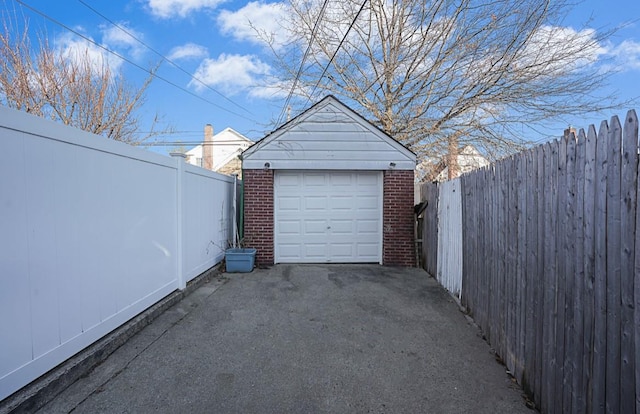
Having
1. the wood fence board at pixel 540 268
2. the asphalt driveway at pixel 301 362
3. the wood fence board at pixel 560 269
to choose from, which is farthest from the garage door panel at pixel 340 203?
the wood fence board at pixel 560 269

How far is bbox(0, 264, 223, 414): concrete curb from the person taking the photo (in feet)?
7.06

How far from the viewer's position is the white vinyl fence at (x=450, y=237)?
194 inches

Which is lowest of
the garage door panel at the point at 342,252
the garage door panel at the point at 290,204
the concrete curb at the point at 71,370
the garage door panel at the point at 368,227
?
the concrete curb at the point at 71,370

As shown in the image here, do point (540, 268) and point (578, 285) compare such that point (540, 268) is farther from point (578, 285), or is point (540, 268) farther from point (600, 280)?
point (600, 280)

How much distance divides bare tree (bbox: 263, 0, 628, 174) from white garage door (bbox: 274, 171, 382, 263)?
4.83 meters

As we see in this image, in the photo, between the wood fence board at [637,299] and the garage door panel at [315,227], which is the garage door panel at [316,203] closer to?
the garage door panel at [315,227]

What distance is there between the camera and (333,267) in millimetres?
7293

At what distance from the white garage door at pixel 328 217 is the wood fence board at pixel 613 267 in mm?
5775

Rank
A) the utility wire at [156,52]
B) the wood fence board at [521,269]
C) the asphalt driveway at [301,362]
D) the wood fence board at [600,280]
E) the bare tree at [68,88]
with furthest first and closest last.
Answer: the bare tree at [68,88] < the utility wire at [156,52] < the wood fence board at [521,269] < the asphalt driveway at [301,362] < the wood fence board at [600,280]

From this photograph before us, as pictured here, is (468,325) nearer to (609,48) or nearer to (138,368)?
(138,368)

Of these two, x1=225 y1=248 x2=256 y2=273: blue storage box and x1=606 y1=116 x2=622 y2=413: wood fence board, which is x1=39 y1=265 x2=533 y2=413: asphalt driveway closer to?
x1=606 y1=116 x2=622 y2=413: wood fence board

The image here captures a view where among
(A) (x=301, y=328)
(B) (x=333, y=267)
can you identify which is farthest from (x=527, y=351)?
(B) (x=333, y=267)

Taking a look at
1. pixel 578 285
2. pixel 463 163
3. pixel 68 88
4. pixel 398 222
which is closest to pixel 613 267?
pixel 578 285

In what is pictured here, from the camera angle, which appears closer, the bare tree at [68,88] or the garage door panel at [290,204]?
the garage door panel at [290,204]
